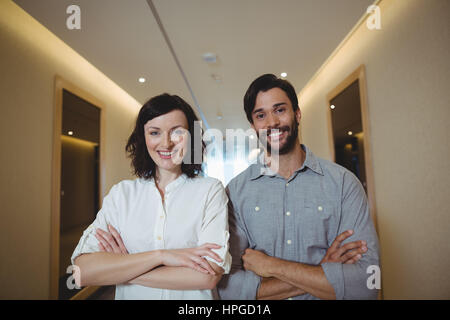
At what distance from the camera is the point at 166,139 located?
1.14 m

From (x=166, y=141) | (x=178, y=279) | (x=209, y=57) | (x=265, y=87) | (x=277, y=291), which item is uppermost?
(x=209, y=57)

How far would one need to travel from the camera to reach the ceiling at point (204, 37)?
6.73 ft

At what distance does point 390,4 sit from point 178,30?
2043mm

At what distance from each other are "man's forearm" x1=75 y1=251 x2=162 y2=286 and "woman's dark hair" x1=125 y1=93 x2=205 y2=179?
0.44 m

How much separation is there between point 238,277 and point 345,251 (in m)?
0.50

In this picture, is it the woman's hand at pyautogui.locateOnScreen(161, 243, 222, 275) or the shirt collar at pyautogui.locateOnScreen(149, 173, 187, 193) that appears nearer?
the woman's hand at pyautogui.locateOnScreen(161, 243, 222, 275)

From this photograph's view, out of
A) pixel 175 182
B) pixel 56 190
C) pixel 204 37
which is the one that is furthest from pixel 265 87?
pixel 56 190

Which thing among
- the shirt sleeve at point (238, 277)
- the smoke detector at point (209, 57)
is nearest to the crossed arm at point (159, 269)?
the shirt sleeve at point (238, 277)

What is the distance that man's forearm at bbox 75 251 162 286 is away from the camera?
0.96m

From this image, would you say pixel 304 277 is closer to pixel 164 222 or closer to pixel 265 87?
pixel 164 222

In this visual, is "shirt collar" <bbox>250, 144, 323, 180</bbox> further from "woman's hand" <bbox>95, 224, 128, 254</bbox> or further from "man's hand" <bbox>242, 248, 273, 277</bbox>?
"woman's hand" <bbox>95, 224, 128, 254</bbox>

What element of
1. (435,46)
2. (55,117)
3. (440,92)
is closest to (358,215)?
(440,92)

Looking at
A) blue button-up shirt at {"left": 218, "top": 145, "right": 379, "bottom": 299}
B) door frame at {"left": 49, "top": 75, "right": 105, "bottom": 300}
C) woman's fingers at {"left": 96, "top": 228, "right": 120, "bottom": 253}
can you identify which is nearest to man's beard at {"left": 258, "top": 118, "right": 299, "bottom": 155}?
blue button-up shirt at {"left": 218, "top": 145, "right": 379, "bottom": 299}
